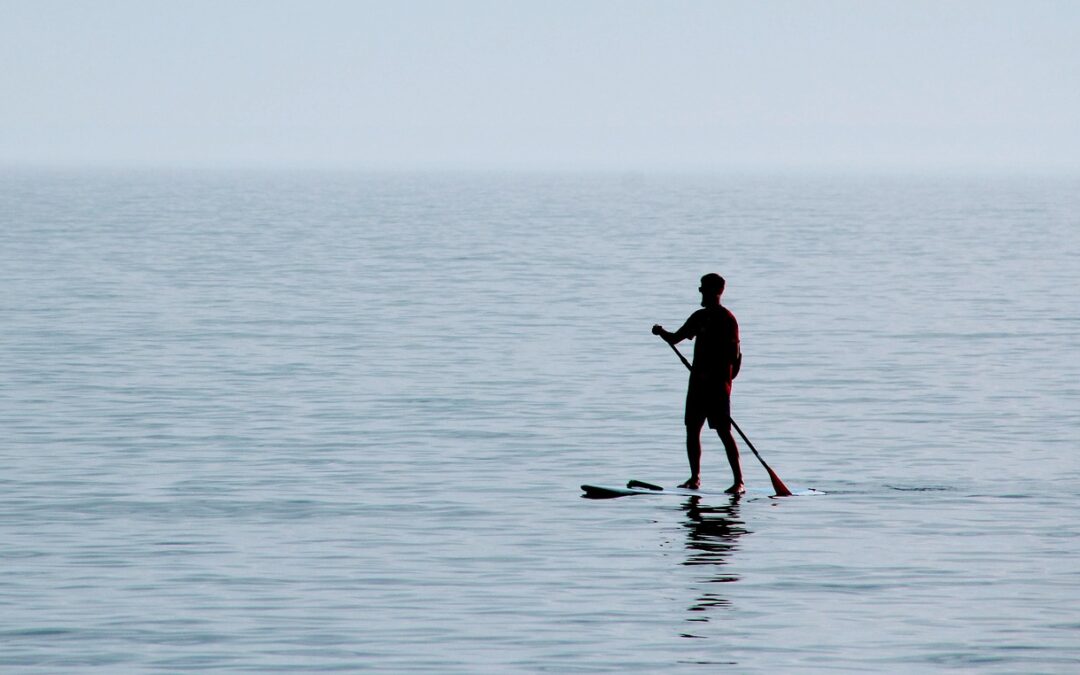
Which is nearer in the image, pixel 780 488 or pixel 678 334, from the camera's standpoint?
pixel 678 334

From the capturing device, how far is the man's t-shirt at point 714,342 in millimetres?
17281

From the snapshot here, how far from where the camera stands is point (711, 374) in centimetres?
1739

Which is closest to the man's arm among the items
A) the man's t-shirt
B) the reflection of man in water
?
the man's t-shirt

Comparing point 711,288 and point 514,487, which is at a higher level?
point 711,288

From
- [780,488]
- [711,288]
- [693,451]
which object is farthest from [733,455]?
[711,288]

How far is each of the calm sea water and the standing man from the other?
0.53 m

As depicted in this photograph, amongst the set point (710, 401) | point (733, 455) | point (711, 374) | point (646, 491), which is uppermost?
point (711, 374)

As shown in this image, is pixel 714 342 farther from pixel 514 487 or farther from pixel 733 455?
pixel 514 487

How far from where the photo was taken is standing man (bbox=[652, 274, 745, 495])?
17.3m

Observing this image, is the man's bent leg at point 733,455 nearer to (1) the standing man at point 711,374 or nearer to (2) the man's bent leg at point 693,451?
(1) the standing man at point 711,374

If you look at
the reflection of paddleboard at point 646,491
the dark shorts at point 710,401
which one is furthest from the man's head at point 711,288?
the reflection of paddleboard at point 646,491

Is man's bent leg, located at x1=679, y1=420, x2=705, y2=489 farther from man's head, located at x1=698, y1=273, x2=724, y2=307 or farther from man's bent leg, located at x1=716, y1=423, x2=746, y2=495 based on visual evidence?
man's head, located at x1=698, y1=273, x2=724, y2=307

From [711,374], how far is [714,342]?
29cm

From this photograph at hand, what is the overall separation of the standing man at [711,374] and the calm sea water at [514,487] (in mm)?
529
